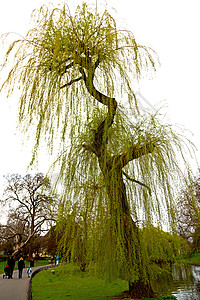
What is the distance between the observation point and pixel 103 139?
16.5ft

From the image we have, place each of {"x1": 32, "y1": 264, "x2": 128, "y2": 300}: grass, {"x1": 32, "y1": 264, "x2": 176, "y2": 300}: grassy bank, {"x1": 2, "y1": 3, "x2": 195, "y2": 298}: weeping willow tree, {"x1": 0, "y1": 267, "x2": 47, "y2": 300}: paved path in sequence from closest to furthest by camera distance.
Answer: {"x1": 2, "y1": 3, "x2": 195, "y2": 298}: weeping willow tree → {"x1": 32, "y1": 264, "x2": 176, "y2": 300}: grassy bank → {"x1": 32, "y1": 264, "x2": 128, "y2": 300}: grass → {"x1": 0, "y1": 267, "x2": 47, "y2": 300}: paved path

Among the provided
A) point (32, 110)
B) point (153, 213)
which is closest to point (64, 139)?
point (32, 110)

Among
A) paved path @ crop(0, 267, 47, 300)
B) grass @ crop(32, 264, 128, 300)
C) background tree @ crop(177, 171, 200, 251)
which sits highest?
background tree @ crop(177, 171, 200, 251)

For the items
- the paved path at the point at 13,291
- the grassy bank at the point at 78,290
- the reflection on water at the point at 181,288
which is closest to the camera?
the grassy bank at the point at 78,290

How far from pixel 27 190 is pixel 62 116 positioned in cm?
2383

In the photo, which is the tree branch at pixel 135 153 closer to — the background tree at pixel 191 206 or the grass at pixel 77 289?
the background tree at pixel 191 206

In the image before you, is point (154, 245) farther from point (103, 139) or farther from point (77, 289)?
point (77, 289)

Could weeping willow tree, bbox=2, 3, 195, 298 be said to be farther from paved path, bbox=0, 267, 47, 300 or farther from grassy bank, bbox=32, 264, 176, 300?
paved path, bbox=0, 267, 47, 300

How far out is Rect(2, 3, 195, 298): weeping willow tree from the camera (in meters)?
4.77

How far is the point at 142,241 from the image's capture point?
523cm

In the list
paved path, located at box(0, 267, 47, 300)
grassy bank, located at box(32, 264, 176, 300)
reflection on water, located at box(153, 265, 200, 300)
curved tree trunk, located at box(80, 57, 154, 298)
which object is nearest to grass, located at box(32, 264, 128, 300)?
grassy bank, located at box(32, 264, 176, 300)

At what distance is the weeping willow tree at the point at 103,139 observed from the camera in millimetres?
4773

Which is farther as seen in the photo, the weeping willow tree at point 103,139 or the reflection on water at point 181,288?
the reflection on water at point 181,288

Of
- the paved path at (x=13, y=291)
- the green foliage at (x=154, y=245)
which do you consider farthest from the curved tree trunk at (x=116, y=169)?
the paved path at (x=13, y=291)
